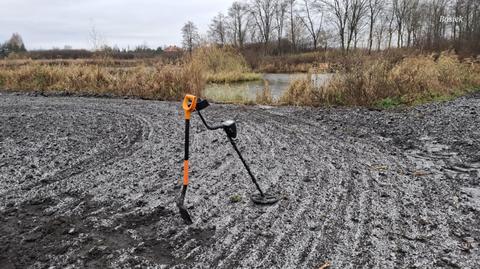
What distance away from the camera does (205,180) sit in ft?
10.4

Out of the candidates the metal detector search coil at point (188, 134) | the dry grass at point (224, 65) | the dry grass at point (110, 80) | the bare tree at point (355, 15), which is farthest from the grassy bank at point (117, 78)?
the bare tree at point (355, 15)

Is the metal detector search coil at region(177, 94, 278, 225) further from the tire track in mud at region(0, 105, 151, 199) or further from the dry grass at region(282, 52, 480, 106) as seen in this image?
the dry grass at region(282, 52, 480, 106)

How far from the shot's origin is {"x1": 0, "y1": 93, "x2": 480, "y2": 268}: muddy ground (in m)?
2.03

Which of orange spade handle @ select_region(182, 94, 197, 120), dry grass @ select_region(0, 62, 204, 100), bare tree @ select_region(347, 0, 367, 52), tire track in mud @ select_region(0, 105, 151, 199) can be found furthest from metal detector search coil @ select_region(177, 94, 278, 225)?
bare tree @ select_region(347, 0, 367, 52)

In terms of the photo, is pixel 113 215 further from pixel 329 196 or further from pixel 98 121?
pixel 98 121

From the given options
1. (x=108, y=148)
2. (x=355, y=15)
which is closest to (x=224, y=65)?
(x=108, y=148)

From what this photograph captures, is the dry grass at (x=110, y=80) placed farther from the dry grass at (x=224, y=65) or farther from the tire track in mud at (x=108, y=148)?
the dry grass at (x=224, y=65)

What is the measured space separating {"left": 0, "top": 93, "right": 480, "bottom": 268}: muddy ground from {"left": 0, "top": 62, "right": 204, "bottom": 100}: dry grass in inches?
134

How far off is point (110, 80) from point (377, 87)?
265 inches

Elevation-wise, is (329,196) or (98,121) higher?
(98,121)

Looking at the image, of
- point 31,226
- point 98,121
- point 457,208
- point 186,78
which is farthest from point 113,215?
point 186,78

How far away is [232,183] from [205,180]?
0.26 m

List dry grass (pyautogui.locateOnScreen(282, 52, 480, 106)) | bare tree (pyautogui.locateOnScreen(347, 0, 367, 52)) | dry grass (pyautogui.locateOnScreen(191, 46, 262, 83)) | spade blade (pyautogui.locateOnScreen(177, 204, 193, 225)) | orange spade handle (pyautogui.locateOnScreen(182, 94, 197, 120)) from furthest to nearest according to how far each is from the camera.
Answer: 1. bare tree (pyautogui.locateOnScreen(347, 0, 367, 52))
2. dry grass (pyautogui.locateOnScreen(191, 46, 262, 83))
3. dry grass (pyautogui.locateOnScreen(282, 52, 480, 106))
4. spade blade (pyautogui.locateOnScreen(177, 204, 193, 225))
5. orange spade handle (pyautogui.locateOnScreen(182, 94, 197, 120))

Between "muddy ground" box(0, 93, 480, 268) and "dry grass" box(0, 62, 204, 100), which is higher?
"dry grass" box(0, 62, 204, 100)
